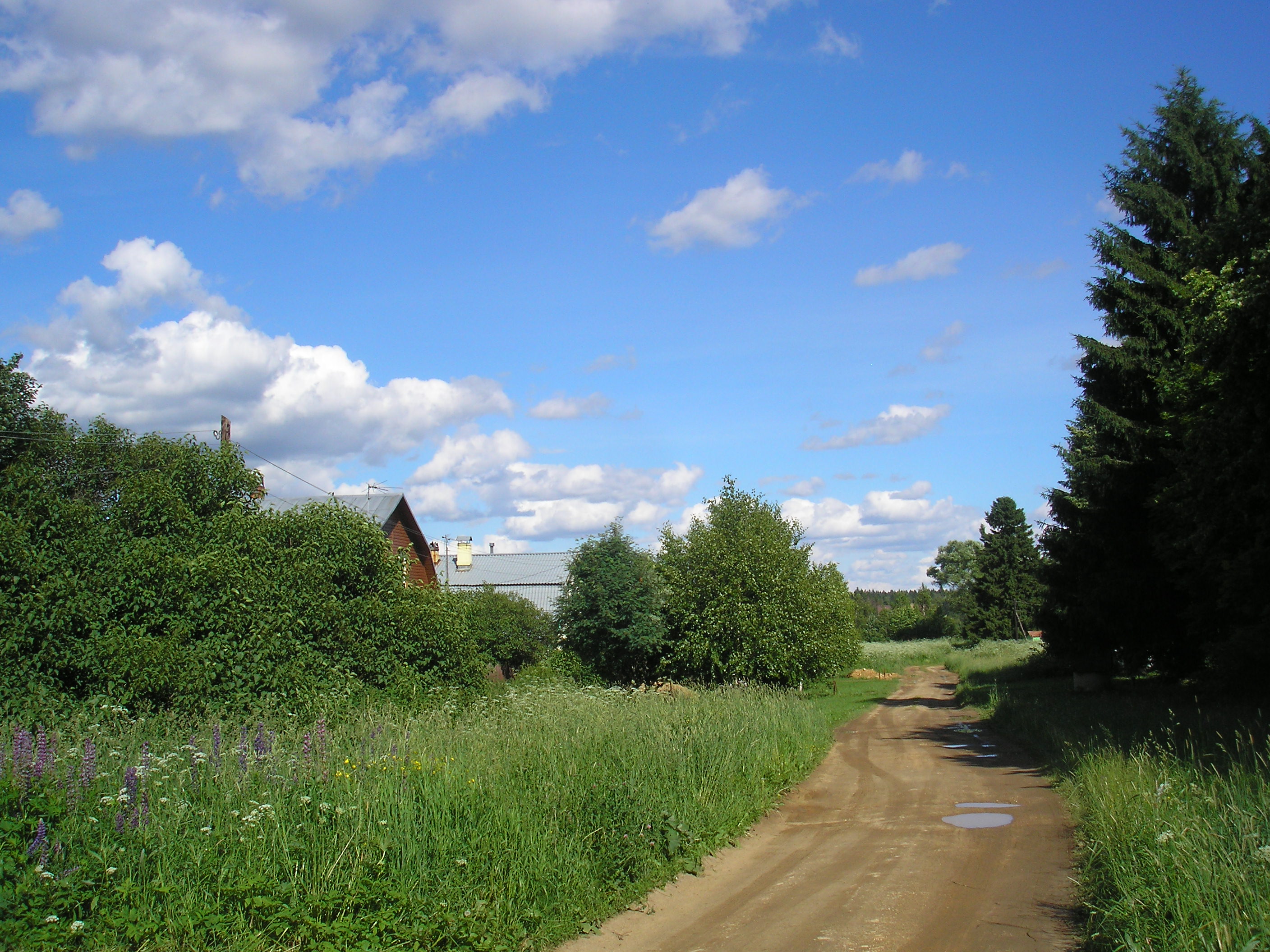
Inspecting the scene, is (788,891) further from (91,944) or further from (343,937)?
(91,944)

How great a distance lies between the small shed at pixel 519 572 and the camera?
6600 centimetres

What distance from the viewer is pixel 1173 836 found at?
6.04m

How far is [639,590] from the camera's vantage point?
29656 mm

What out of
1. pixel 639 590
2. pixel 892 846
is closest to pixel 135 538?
pixel 892 846

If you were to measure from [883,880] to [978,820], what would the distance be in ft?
10.1

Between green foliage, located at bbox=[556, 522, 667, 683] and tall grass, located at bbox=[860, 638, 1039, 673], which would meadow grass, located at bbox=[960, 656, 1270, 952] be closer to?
green foliage, located at bbox=[556, 522, 667, 683]

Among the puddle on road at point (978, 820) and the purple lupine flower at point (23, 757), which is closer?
the purple lupine flower at point (23, 757)

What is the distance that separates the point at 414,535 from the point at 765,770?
1322 inches

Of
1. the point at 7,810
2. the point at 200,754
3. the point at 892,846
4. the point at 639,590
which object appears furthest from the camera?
the point at 639,590

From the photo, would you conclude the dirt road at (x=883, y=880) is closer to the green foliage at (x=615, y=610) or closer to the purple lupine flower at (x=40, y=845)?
the purple lupine flower at (x=40, y=845)

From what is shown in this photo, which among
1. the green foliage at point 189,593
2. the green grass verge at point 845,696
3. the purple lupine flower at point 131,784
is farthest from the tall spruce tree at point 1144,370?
the purple lupine flower at point 131,784

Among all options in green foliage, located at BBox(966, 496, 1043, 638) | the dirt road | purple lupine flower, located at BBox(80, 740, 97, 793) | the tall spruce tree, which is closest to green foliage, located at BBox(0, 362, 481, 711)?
purple lupine flower, located at BBox(80, 740, 97, 793)

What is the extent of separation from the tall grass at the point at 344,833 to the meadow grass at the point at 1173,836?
3.59m

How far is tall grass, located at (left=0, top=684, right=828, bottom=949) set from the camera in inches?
200
